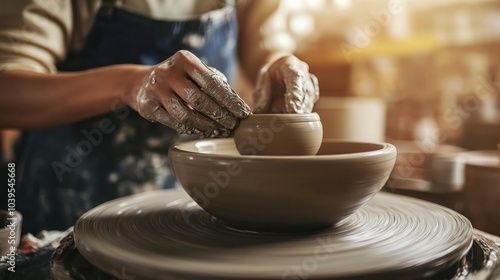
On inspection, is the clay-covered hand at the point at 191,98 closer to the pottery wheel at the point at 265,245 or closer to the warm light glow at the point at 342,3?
the pottery wheel at the point at 265,245

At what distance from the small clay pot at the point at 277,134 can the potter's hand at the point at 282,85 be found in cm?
16

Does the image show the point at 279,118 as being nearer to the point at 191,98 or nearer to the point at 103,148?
the point at 191,98

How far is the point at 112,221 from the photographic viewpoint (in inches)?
32.6

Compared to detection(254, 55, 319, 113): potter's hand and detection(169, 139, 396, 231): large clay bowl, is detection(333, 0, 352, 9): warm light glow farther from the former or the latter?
detection(169, 139, 396, 231): large clay bowl

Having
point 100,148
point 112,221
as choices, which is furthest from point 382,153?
point 100,148

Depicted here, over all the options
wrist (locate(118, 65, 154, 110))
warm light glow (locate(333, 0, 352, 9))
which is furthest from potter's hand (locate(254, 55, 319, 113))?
warm light glow (locate(333, 0, 352, 9))

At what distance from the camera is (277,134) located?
84cm

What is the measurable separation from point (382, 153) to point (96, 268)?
0.46 metres

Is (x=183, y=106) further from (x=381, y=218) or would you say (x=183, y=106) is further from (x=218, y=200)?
(x=381, y=218)

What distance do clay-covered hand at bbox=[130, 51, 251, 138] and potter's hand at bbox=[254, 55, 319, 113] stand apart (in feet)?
0.71

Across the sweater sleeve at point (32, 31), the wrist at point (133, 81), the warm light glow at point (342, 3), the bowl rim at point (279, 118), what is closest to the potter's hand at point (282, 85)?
the bowl rim at point (279, 118)

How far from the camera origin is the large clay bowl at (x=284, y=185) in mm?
710

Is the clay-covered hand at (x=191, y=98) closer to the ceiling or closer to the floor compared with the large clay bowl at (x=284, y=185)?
closer to the ceiling

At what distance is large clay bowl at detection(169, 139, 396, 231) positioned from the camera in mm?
710
